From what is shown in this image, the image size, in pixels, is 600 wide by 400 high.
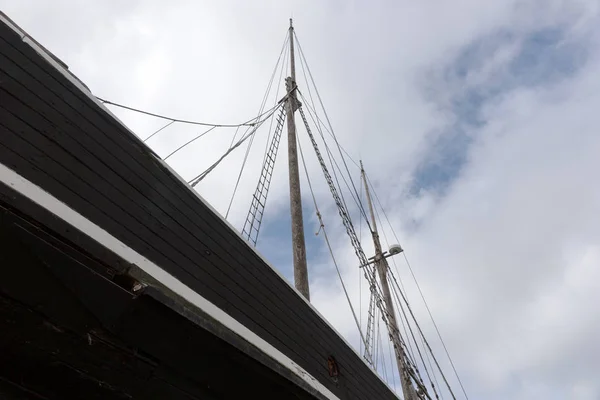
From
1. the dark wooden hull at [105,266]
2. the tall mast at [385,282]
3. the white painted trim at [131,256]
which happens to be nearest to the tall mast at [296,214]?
the white painted trim at [131,256]

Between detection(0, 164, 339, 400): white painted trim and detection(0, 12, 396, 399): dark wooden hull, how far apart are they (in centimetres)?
1

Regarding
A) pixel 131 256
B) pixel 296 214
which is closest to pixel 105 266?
pixel 131 256

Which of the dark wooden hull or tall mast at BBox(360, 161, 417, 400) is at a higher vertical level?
tall mast at BBox(360, 161, 417, 400)

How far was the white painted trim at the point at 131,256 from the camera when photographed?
219 centimetres

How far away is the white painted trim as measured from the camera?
7.17 feet

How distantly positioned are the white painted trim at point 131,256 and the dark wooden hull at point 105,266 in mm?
10

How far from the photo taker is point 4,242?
1994 millimetres

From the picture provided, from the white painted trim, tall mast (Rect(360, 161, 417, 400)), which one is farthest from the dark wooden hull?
tall mast (Rect(360, 161, 417, 400))

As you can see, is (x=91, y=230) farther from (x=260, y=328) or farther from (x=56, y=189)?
(x=260, y=328)

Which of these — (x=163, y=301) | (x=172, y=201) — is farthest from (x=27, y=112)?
(x=163, y=301)

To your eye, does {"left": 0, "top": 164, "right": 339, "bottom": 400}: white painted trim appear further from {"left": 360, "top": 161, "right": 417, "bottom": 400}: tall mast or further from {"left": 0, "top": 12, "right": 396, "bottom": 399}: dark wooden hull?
{"left": 360, "top": 161, "right": 417, "bottom": 400}: tall mast

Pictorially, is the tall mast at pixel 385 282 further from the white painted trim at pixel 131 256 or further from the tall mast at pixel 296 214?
the white painted trim at pixel 131 256

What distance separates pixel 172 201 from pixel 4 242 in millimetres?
1326

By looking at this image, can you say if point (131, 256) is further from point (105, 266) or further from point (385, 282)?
point (385, 282)
